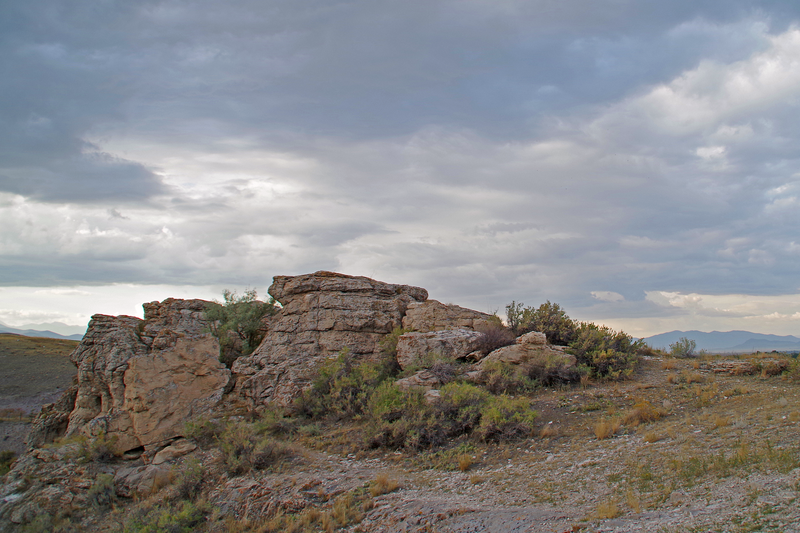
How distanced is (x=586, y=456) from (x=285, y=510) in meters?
5.93

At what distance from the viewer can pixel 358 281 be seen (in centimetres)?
1880

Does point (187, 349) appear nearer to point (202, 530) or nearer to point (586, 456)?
point (202, 530)

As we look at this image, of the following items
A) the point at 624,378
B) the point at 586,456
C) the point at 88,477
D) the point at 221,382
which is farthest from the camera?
the point at 221,382

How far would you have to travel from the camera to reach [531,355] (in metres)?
14.0

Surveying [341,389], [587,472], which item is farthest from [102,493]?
[587,472]

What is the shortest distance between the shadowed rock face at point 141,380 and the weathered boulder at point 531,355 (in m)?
9.09

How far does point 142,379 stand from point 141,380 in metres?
0.04

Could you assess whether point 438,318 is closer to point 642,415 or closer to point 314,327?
point 314,327

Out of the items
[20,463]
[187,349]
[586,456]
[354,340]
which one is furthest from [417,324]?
[20,463]

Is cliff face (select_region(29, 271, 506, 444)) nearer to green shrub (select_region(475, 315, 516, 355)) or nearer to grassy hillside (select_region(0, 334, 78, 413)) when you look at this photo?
green shrub (select_region(475, 315, 516, 355))

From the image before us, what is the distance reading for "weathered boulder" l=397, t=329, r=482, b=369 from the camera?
15.0 m

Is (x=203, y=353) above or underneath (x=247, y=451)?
above

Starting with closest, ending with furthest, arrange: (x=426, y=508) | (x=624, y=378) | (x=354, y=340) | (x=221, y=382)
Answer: (x=426, y=508) < (x=624, y=378) < (x=221, y=382) < (x=354, y=340)

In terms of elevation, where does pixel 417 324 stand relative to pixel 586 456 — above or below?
above
